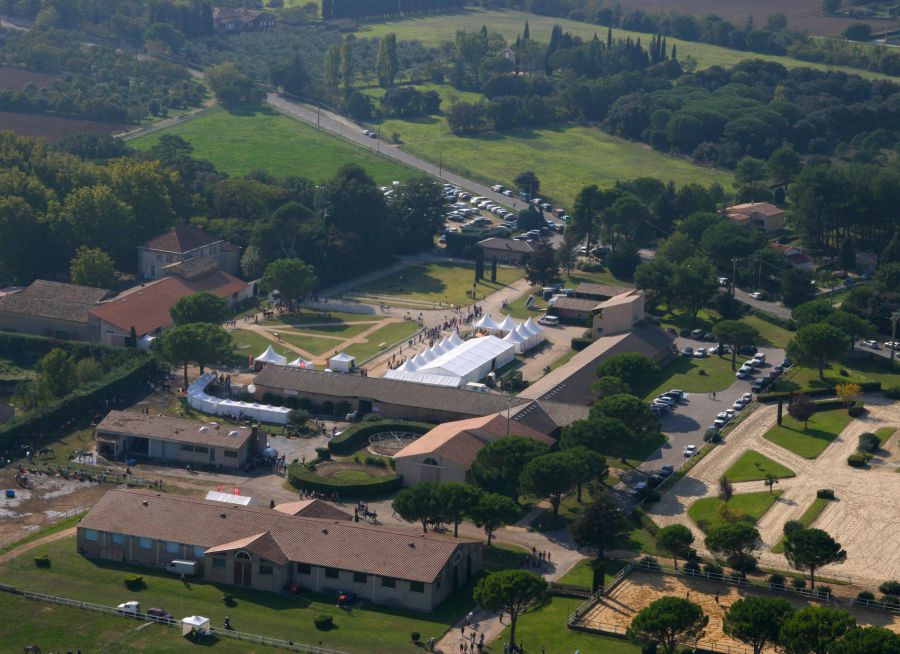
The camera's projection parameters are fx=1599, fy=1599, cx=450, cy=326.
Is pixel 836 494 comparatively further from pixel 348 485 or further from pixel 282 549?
pixel 282 549

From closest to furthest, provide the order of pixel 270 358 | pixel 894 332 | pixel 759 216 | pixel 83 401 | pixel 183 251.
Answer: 1. pixel 83 401
2. pixel 270 358
3. pixel 894 332
4. pixel 183 251
5. pixel 759 216

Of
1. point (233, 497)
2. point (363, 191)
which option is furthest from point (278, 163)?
point (233, 497)

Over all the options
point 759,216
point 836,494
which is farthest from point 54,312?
point 759,216

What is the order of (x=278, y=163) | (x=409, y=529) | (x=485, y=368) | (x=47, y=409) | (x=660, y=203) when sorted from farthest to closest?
(x=278, y=163) < (x=660, y=203) < (x=485, y=368) < (x=47, y=409) < (x=409, y=529)

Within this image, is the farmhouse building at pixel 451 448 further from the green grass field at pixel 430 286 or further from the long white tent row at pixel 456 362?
the green grass field at pixel 430 286

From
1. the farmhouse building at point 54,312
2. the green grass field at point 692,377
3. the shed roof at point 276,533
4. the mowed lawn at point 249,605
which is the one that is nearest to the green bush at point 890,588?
the mowed lawn at point 249,605

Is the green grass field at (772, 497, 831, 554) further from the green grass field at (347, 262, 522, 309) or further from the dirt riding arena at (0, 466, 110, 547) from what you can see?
the green grass field at (347, 262, 522, 309)

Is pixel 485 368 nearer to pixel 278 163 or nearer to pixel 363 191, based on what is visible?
pixel 363 191
